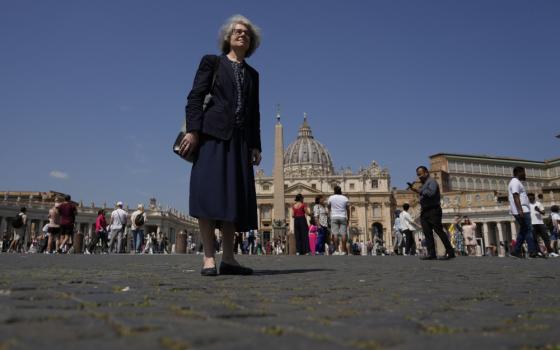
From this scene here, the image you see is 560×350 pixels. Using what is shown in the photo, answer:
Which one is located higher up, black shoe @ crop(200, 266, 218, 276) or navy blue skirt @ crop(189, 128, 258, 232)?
navy blue skirt @ crop(189, 128, 258, 232)

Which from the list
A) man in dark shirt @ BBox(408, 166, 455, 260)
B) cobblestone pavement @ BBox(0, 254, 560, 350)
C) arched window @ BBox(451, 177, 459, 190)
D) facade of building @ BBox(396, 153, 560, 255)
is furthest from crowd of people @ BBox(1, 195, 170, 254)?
arched window @ BBox(451, 177, 459, 190)

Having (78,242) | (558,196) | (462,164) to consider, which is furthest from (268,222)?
(78,242)

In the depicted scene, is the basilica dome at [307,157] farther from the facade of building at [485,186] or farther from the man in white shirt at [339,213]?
the man in white shirt at [339,213]

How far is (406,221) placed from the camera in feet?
51.5

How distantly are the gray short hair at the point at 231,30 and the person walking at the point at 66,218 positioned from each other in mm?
10526

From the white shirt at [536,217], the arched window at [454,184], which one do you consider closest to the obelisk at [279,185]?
the white shirt at [536,217]

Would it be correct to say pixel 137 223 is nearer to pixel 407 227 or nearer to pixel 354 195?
pixel 407 227

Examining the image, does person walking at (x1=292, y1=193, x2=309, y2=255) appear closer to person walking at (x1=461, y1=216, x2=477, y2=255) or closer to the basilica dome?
person walking at (x1=461, y1=216, x2=477, y2=255)

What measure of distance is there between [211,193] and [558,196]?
179ft

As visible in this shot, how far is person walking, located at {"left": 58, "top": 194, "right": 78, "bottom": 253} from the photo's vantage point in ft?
44.7

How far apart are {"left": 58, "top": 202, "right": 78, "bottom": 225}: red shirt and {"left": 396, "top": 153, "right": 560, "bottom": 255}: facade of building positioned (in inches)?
1941

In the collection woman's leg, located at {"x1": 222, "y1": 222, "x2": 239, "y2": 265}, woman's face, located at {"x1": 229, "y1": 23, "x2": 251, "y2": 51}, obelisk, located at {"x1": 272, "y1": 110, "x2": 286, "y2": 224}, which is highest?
obelisk, located at {"x1": 272, "y1": 110, "x2": 286, "y2": 224}

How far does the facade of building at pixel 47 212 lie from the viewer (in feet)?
186

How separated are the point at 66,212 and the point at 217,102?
1106cm
